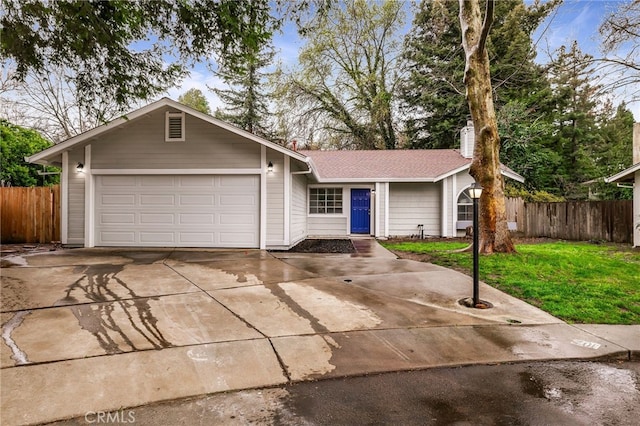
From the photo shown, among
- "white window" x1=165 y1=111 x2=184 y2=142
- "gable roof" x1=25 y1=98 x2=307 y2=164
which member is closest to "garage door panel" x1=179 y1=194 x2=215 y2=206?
"white window" x1=165 y1=111 x2=184 y2=142

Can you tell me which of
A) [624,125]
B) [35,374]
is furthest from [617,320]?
[624,125]

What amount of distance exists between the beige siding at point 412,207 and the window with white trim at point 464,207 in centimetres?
83

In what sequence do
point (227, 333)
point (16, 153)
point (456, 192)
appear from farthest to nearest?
point (16, 153) < point (456, 192) < point (227, 333)

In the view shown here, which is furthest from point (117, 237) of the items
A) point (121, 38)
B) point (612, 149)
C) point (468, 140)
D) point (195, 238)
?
point (612, 149)

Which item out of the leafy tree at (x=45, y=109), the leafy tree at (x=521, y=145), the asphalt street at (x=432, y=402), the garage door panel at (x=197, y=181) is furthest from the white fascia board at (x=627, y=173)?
the leafy tree at (x=45, y=109)

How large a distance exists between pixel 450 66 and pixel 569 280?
63.9 ft

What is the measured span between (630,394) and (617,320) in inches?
80.0

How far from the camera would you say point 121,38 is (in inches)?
246

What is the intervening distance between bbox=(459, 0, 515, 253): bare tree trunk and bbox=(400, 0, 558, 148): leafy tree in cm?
1267

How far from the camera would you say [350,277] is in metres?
6.29

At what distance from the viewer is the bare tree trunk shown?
8.62m

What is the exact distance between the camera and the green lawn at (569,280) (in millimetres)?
4500

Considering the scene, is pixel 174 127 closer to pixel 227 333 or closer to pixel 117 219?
pixel 117 219

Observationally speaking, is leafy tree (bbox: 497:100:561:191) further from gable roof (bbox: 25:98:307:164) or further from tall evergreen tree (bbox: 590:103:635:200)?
gable roof (bbox: 25:98:307:164)
